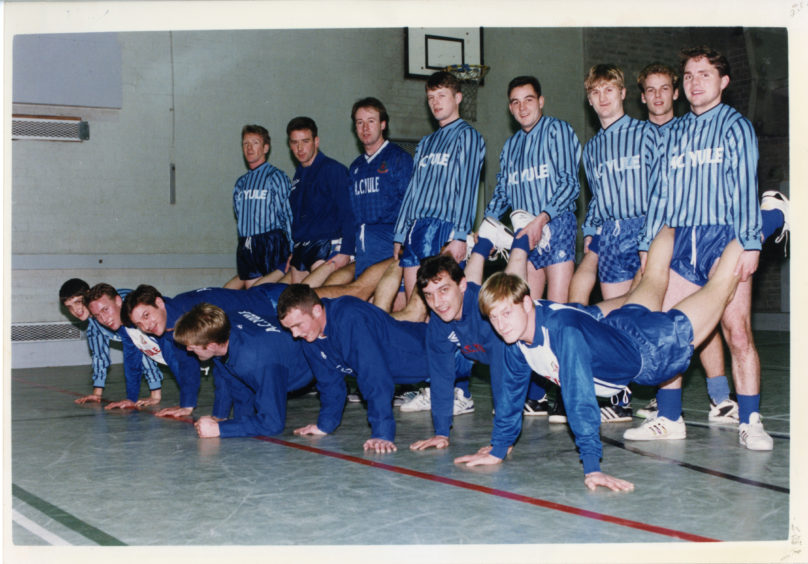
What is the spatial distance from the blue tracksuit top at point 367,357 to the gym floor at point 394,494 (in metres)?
0.20

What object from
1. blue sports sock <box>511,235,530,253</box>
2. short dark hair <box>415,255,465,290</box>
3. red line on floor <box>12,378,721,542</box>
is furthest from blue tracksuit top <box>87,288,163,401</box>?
blue sports sock <box>511,235,530,253</box>

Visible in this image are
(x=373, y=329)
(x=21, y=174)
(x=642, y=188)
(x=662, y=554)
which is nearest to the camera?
(x=662, y=554)

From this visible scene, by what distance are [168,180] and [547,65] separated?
5550mm

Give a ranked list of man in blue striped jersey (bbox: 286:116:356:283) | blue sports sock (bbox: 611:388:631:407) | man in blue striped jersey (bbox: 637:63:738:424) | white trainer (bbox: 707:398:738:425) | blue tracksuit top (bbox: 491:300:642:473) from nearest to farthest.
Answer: blue tracksuit top (bbox: 491:300:642:473) < man in blue striped jersey (bbox: 637:63:738:424) < white trainer (bbox: 707:398:738:425) < blue sports sock (bbox: 611:388:631:407) < man in blue striped jersey (bbox: 286:116:356:283)

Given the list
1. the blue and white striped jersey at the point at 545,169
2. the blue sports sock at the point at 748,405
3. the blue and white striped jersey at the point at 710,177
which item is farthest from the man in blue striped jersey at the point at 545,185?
the blue sports sock at the point at 748,405

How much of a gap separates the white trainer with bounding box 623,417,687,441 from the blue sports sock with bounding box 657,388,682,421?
0.10 feet

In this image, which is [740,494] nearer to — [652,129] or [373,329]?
[373,329]

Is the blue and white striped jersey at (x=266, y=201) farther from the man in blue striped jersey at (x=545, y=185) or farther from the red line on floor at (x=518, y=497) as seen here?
the red line on floor at (x=518, y=497)

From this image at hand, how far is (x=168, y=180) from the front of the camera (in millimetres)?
9359

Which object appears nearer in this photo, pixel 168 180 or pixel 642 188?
pixel 642 188

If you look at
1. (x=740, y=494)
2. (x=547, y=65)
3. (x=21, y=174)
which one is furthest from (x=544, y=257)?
(x=547, y=65)

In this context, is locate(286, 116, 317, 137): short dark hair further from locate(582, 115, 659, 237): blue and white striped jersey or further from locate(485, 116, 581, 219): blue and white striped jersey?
locate(582, 115, 659, 237): blue and white striped jersey

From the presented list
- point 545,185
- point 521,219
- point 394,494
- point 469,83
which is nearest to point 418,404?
point 521,219

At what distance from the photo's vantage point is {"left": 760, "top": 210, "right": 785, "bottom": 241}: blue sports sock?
12.6 feet
